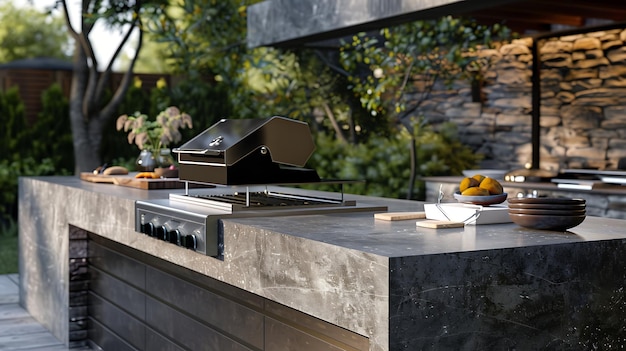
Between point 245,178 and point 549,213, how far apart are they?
3.79ft

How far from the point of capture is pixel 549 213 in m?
2.48

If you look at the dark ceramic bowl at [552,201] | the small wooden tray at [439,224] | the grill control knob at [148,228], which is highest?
the dark ceramic bowl at [552,201]

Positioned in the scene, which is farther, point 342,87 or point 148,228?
point 342,87

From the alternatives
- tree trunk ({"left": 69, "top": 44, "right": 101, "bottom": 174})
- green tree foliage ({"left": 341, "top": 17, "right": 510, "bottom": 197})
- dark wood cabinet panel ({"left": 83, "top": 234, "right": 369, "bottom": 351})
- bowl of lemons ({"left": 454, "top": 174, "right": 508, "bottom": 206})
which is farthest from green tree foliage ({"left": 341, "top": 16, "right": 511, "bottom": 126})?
bowl of lemons ({"left": 454, "top": 174, "right": 508, "bottom": 206})

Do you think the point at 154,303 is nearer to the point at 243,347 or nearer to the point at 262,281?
the point at 243,347

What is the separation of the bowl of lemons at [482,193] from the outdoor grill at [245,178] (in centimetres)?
48

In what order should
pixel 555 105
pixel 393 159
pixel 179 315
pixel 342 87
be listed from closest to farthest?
pixel 179 315, pixel 555 105, pixel 393 159, pixel 342 87

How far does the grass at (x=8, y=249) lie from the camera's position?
7871mm

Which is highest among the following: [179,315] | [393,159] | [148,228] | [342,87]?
[342,87]

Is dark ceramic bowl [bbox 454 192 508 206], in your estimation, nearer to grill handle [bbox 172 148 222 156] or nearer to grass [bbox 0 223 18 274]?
grill handle [bbox 172 148 222 156]

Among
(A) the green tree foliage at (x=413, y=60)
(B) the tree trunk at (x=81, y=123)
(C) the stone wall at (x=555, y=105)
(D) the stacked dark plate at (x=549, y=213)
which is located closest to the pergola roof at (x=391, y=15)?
(C) the stone wall at (x=555, y=105)

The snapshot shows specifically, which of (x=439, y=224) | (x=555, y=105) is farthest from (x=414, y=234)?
(x=555, y=105)

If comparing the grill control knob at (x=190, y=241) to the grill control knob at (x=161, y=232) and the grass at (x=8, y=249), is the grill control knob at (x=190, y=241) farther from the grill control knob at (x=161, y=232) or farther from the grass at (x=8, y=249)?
the grass at (x=8, y=249)

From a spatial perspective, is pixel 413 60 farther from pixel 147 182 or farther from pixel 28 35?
pixel 28 35
